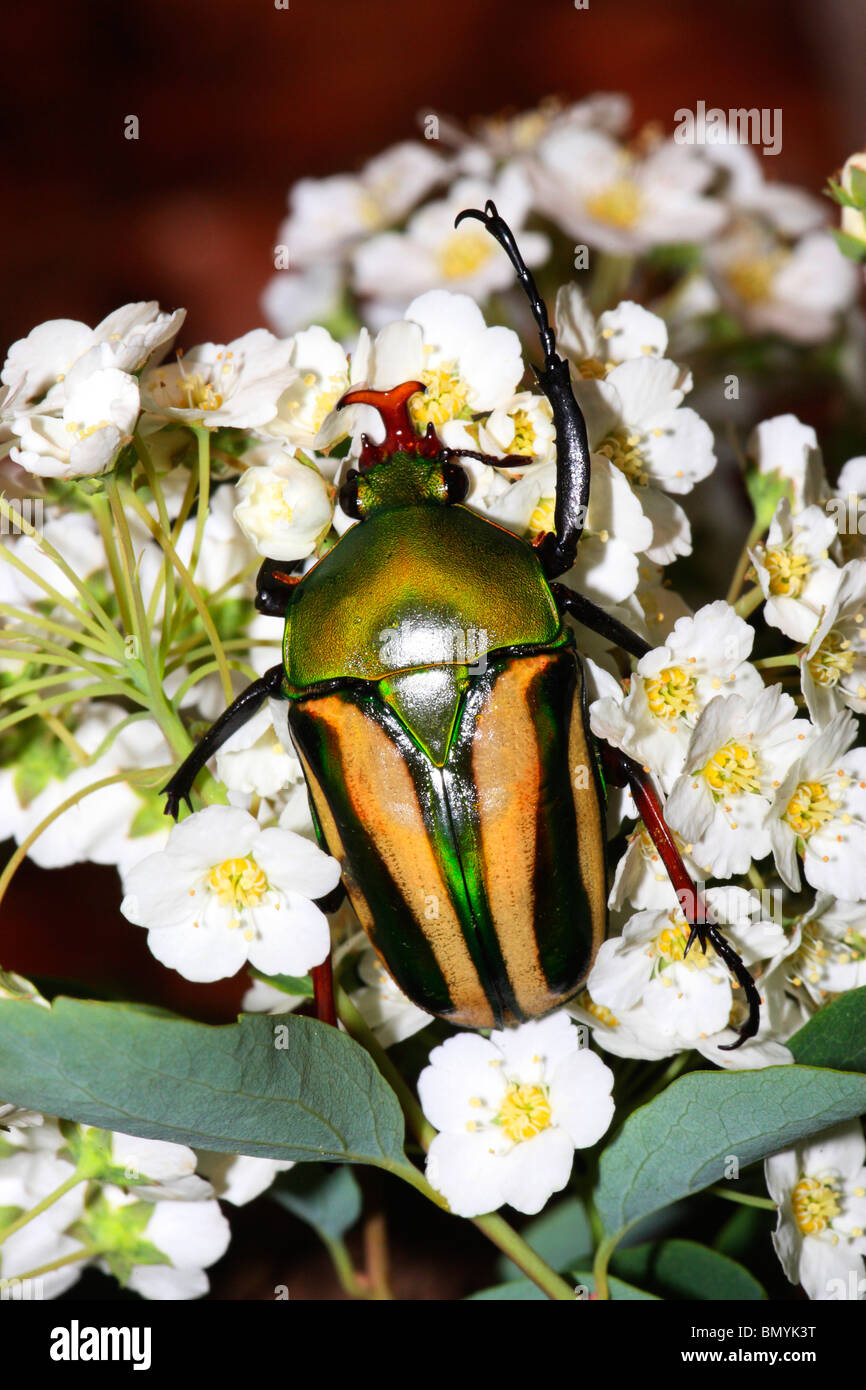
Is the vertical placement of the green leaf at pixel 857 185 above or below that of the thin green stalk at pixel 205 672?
above

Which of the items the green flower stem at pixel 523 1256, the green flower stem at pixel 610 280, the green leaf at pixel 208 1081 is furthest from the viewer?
the green flower stem at pixel 610 280

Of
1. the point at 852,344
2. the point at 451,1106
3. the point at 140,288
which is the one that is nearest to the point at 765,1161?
the point at 451,1106

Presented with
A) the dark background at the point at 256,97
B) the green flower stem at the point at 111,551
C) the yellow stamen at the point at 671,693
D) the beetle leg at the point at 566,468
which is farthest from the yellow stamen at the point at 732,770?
the dark background at the point at 256,97

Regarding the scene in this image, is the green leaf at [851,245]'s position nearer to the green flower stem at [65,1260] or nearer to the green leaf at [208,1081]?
the green leaf at [208,1081]

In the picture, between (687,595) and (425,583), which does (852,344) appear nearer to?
(687,595)

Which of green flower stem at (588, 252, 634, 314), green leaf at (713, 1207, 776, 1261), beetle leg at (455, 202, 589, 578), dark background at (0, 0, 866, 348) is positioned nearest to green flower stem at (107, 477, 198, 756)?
beetle leg at (455, 202, 589, 578)

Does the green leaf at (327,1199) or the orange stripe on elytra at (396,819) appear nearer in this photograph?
the orange stripe on elytra at (396,819)
